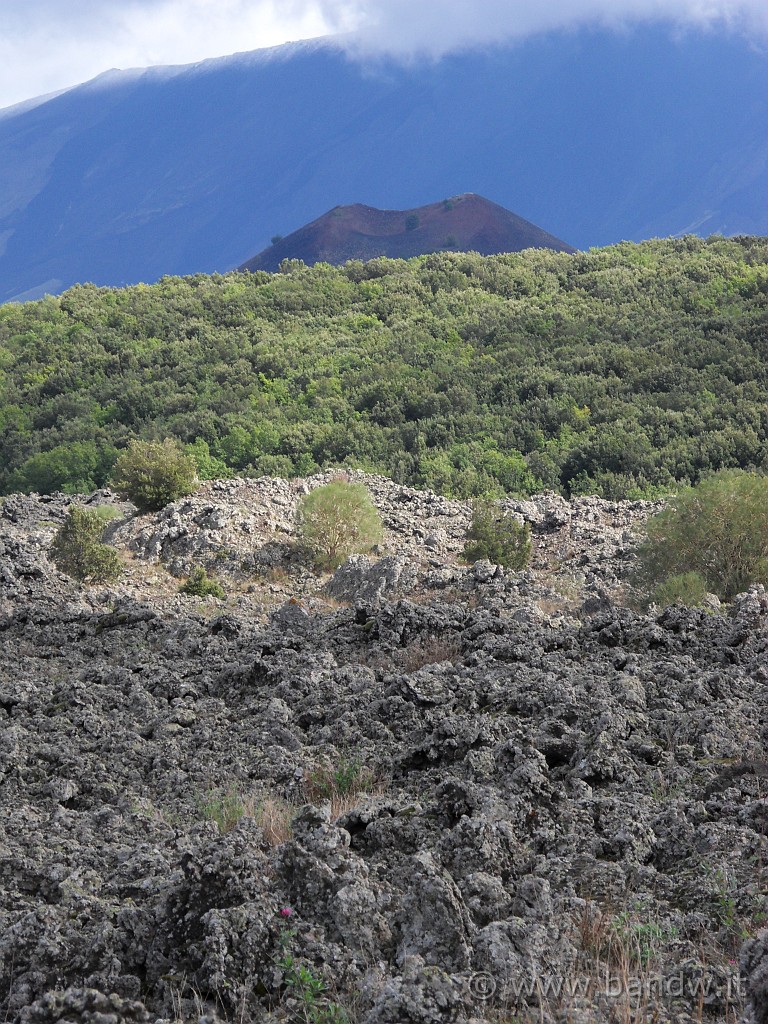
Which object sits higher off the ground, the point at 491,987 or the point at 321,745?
the point at 491,987

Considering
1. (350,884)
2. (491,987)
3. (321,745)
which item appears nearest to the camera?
(491,987)

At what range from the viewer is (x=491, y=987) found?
2234mm

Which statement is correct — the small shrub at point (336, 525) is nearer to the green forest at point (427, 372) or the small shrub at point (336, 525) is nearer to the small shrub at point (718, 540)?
the small shrub at point (718, 540)

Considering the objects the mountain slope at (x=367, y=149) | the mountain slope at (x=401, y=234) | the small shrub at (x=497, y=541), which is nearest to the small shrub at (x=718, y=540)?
the small shrub at (x=497, y=541)

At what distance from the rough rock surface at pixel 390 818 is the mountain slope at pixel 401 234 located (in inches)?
2962

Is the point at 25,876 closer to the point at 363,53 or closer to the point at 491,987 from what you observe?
the point at 491,987

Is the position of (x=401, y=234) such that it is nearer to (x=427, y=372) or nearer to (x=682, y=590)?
(x=427, y=372)

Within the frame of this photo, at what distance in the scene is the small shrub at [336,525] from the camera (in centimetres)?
1353

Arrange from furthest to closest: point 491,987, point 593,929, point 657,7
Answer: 1. point 657,7
2. point 593,929
3. point 491,987

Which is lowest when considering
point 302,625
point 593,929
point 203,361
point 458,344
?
point 458,344

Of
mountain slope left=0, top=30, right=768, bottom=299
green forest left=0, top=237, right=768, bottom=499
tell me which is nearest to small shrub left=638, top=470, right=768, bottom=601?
green forest left=0, top=237, right=768, bottom=499

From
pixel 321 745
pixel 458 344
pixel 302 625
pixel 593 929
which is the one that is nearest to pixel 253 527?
pixel 302 625

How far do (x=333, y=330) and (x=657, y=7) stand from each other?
143883mm

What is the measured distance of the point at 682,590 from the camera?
9023 mm
